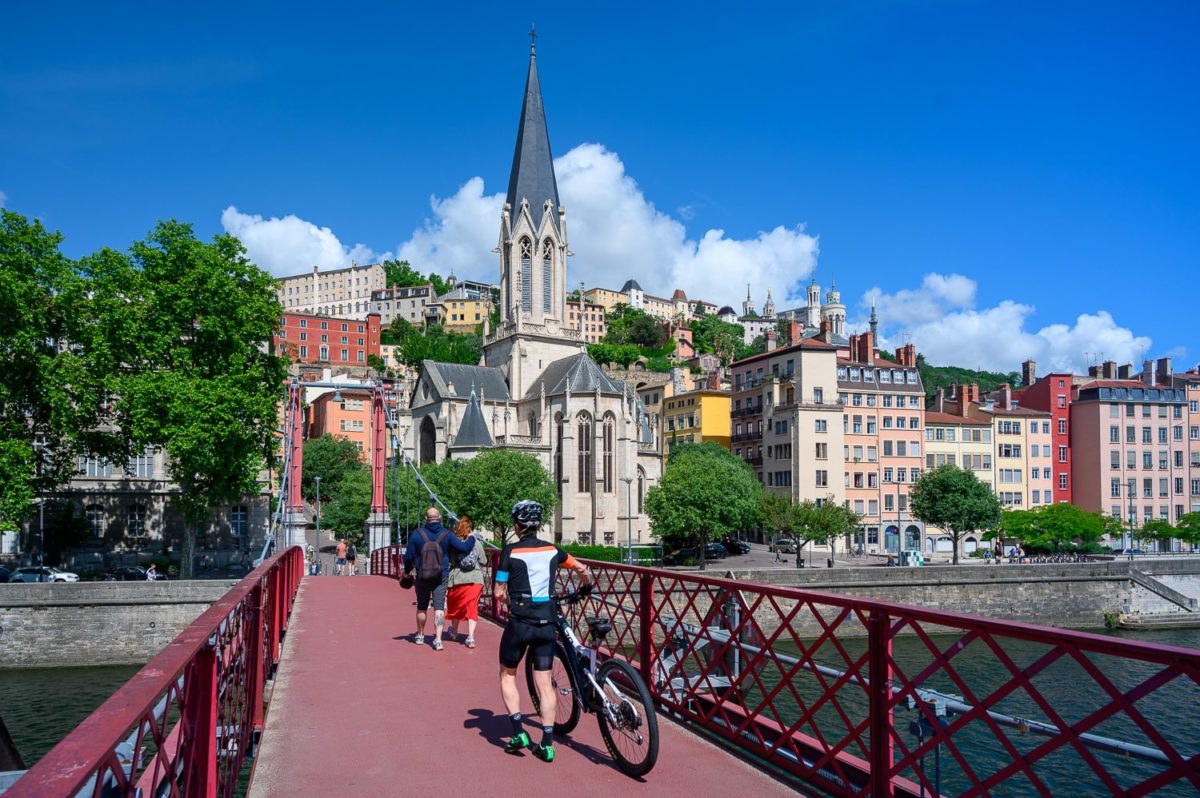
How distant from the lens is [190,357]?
3528 cm

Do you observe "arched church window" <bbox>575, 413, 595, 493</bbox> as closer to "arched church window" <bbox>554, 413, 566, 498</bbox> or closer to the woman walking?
"arched church window" <bbox>554, 413, 566, 498</bbox>

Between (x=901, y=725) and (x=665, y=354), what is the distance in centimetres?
12136

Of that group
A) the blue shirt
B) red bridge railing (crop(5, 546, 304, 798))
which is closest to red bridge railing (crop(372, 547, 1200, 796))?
the blue shirt

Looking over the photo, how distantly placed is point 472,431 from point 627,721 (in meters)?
55.1

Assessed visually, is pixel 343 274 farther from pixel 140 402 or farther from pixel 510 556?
pixel 510 556

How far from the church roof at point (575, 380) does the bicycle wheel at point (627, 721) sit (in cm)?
5339

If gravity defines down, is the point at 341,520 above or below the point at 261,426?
below

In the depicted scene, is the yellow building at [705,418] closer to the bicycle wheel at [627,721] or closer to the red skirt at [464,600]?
the red skirt at [464,600]

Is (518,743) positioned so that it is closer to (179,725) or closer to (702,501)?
(179,725)

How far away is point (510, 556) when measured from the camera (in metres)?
7.10

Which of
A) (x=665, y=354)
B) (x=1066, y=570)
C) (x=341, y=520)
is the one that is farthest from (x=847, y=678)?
(x=665, y=354)

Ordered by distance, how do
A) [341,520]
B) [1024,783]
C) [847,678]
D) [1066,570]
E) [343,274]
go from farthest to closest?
[343,274]
[341,520]
[1066,570]
[1024,783]
[847,678]

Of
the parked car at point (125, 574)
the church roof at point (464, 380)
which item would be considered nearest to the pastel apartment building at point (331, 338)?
the church roof at point (464, 380)

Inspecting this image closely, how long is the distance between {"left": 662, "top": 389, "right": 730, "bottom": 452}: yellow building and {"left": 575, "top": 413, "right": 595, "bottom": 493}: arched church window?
51.8 ft
